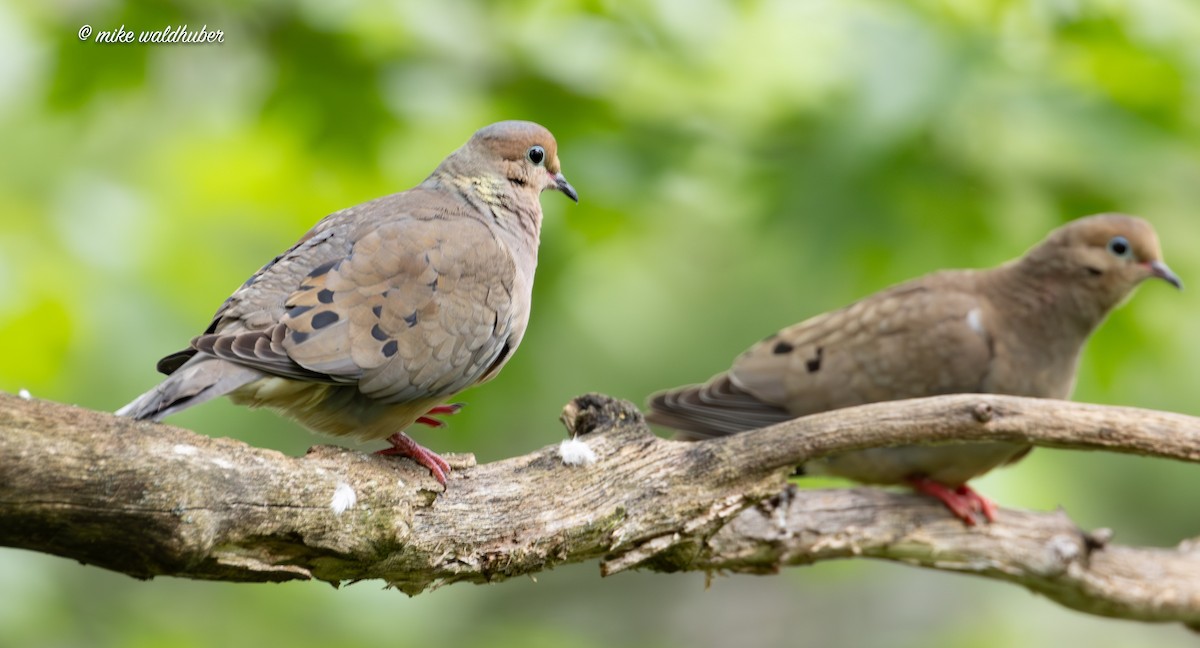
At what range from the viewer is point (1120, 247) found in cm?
441

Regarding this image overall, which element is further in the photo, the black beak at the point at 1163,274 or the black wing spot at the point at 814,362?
the black wing spot at the point at 814,362

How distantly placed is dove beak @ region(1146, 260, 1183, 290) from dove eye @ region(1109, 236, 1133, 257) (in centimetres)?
9

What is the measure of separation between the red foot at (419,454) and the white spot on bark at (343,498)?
1.09 feet

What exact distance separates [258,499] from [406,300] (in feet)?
2.36

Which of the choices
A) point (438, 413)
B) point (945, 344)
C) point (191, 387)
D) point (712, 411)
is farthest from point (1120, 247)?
point (191, 387)

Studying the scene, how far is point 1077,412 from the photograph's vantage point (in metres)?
3.10

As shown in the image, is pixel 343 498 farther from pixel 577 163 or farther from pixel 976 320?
pixel 976 320

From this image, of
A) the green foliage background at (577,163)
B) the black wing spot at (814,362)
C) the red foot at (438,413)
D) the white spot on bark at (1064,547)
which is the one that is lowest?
the white spot on bark at (1064,547)

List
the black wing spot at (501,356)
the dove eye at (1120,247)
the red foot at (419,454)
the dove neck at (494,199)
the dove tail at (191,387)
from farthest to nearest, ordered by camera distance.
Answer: the dove eye at (1120,247)
the dove neck at (494,199)
the black wing spot at (501,356)
the red foot at (419,454)
the dove tail at (191,387)

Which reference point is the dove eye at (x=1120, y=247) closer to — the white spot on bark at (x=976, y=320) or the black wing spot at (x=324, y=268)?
the white spot on bark at (x=976, y=320)

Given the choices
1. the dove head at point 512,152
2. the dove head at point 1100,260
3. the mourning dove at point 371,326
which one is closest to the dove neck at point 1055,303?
the dove head at point 1100,260

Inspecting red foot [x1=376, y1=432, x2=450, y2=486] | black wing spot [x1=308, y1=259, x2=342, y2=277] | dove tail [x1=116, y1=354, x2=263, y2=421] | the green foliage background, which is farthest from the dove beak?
dove tail [x1=116, y1=354, x2=263, y2=421]

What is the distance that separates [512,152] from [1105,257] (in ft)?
7.56

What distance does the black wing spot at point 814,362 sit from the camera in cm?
439
